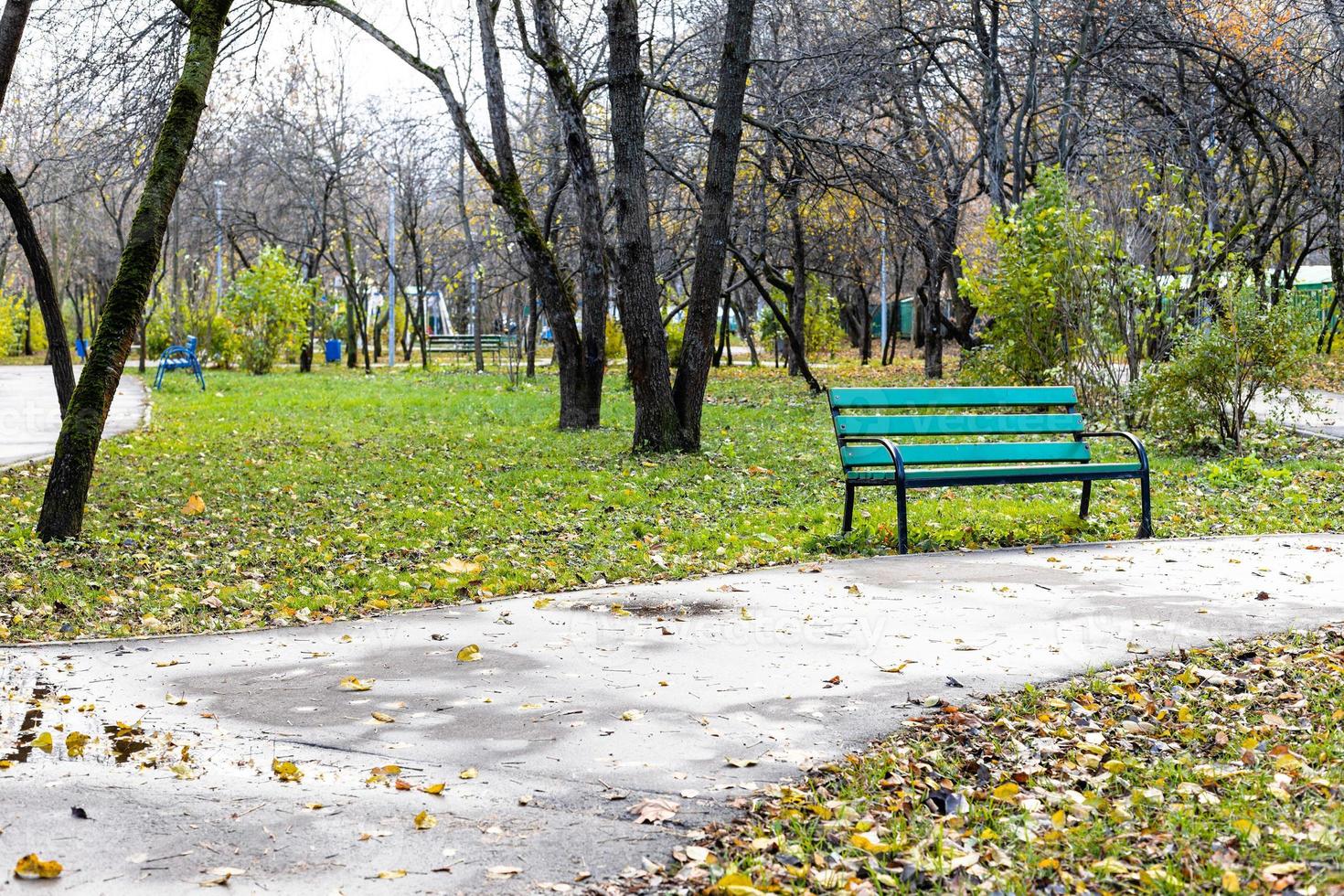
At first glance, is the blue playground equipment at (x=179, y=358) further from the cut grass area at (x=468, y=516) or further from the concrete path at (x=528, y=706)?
the concrete path at (x=528, y=706)

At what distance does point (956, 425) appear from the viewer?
805 cm

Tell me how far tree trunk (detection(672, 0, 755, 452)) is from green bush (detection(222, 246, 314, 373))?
19099 millimetres

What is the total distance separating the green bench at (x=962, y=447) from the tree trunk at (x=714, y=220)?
164 inches

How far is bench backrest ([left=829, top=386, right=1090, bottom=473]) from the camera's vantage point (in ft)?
25.2

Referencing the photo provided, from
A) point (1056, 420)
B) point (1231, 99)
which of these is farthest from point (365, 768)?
point (1231, 99)

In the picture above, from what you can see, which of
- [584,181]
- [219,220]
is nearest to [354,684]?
[584,181]

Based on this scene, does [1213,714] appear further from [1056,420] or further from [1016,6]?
[1016,6]

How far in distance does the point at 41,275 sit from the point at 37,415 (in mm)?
8565

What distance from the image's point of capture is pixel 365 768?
3.91 m

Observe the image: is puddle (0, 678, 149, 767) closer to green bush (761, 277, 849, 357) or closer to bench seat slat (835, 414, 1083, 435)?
bench seat slat (835, 414, 1083, 435)

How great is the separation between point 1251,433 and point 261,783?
11.6 metres

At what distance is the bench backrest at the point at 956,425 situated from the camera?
7676 mm

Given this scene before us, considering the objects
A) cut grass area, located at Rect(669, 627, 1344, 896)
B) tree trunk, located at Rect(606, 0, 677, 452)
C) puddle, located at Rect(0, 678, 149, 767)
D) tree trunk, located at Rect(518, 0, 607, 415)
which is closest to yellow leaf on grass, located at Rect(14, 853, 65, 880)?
puddle, located at Rect(0, 678, 149, 767)

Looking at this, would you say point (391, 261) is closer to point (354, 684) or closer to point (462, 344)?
point (462, 344)
